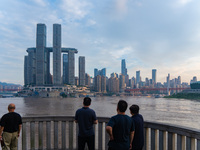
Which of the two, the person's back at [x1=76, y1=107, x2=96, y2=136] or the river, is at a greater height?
the person's back at [x1=76, y1=107, x2=96, y2=136]

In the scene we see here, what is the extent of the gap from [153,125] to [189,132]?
1.12m

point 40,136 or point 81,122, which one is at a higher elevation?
point 81,122

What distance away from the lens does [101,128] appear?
5766mm

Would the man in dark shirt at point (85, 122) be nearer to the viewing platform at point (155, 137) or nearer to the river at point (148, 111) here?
the viewing platform at point (155, 137)

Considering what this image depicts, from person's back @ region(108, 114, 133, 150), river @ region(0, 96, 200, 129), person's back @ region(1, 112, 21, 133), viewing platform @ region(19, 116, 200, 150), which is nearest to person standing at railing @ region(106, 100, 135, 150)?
person's back @ region(108, 114, 133, 150)

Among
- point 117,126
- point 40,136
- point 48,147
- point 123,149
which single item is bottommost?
point 48,147

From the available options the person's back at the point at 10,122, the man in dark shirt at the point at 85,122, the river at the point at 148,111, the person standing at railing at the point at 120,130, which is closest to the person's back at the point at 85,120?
the man in dark shirt at the point at 85,122

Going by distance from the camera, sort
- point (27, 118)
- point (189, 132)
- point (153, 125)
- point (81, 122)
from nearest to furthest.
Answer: point (189, 132)
point (81, 122)
point (153, 125)
point (27, 118)

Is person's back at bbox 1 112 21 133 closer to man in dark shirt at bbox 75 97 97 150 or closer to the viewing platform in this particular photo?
the viewing platform

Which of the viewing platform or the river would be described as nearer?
the viewing platform

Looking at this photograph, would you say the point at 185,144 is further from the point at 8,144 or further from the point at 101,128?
the point at 8,144

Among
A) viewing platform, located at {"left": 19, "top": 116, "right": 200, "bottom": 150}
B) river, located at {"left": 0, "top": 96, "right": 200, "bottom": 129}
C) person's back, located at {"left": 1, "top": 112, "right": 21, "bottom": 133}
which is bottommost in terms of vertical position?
river, located at {"left": 0, "top": 96, "right": 200, "bottom": 129}

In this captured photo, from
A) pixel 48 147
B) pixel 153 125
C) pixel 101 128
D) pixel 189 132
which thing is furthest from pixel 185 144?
pixel 48 147

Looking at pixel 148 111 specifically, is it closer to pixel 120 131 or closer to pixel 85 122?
pixel 85 122
